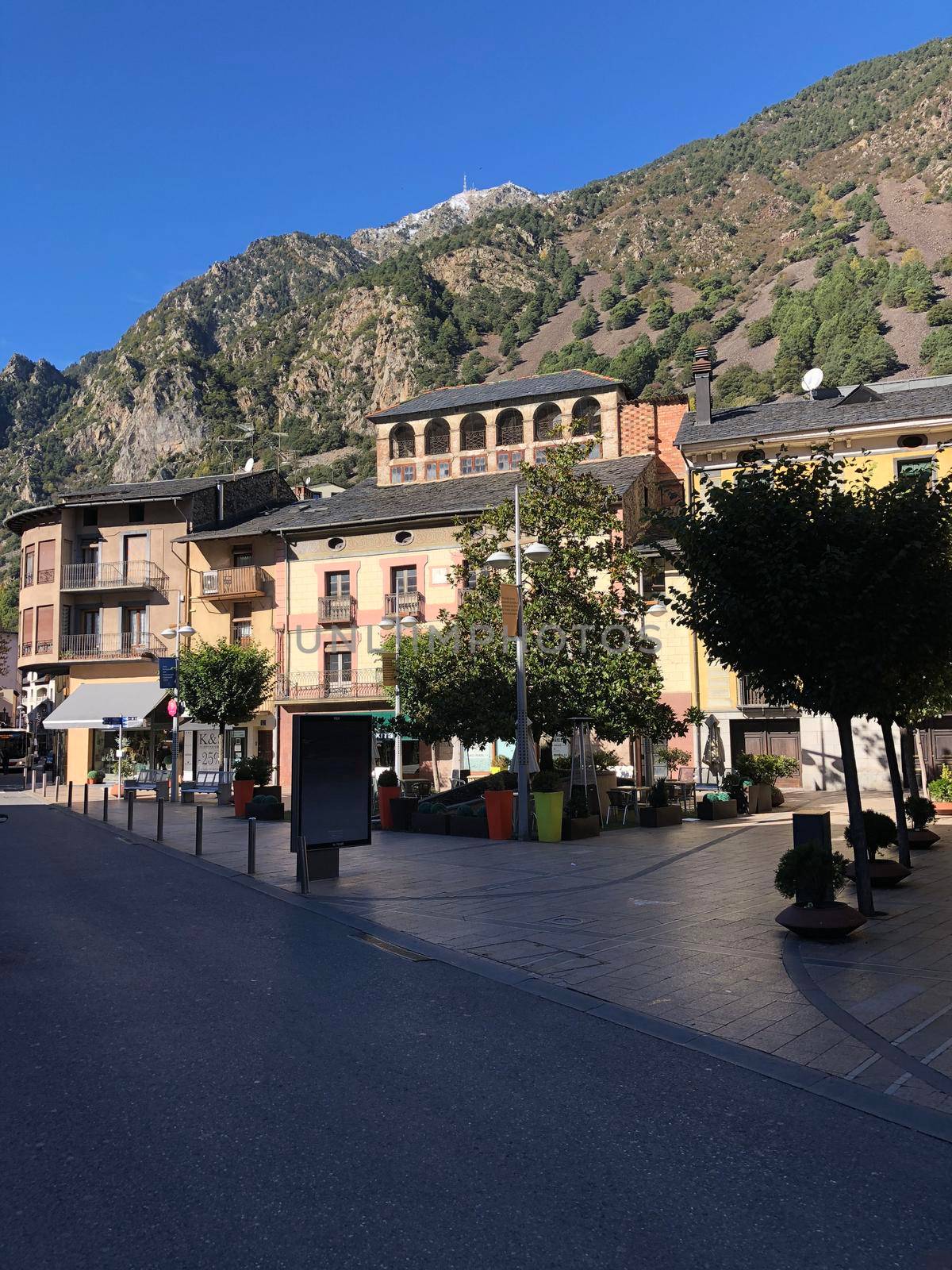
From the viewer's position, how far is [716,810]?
2070 cm

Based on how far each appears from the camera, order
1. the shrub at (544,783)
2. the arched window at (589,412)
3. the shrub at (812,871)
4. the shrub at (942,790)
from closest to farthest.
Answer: the shrub at (812,871), the shrub at (544,783), the shrub at (942,790), the arched window at (589,412)

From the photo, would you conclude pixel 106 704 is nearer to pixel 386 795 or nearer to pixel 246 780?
pixel 246 780

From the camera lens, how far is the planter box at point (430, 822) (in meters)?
18.8

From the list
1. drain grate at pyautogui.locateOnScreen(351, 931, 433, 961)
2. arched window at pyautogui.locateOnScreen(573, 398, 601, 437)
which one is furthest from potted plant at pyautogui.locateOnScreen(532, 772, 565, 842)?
arched window at pyautogui.locateOnScreen(573, 398, 601, 437)

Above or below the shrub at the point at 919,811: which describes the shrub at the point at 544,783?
above

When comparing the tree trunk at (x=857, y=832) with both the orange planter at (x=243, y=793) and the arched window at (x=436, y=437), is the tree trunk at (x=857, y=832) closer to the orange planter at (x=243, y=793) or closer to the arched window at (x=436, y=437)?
the orange planter at (x=243, y=793)

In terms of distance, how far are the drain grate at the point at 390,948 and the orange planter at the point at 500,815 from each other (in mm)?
8818

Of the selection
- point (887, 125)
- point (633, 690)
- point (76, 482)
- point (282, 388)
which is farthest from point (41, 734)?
point (887, 125)

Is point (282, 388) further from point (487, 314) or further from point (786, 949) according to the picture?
point (786, 949)

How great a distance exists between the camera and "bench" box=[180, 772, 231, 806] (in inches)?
1152

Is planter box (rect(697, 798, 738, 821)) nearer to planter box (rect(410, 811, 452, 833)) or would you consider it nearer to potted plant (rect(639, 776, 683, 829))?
potted plant (rect(639, 776, 683, 829))

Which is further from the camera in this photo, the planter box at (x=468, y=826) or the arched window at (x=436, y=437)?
the arched window at (x=436, y=437)

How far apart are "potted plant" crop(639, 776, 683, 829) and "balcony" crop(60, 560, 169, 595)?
26.8 m

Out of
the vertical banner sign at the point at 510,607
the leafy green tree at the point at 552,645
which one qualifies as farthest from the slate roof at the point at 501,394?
the vertical banner sign at the point at 510,607
